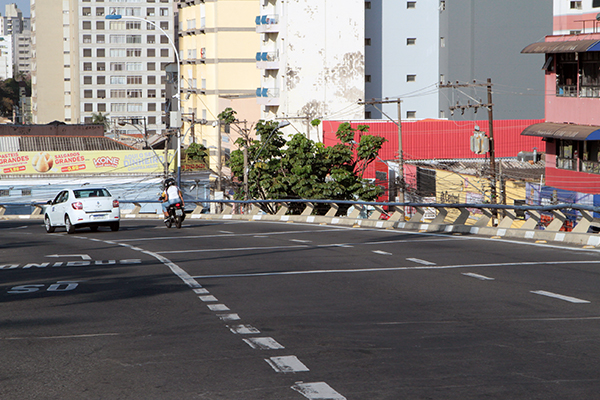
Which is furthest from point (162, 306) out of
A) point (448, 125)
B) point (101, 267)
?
point (448, 125)

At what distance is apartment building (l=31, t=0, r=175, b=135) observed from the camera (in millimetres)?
140500

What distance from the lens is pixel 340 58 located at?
225 ft

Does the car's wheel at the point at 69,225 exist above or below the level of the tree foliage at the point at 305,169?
below

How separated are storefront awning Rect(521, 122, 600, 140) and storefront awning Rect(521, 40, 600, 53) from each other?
368cm

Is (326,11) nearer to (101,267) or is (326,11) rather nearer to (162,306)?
(101,267)

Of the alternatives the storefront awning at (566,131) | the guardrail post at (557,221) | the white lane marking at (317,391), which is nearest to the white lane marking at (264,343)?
the white lane marking at (317,391)

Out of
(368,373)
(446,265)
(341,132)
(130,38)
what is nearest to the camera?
(368,373)

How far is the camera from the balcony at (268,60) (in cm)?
7294

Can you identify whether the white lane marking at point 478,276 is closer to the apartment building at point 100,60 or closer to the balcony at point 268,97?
the balcony at point 268,97

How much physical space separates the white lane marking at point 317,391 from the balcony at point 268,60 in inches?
2694

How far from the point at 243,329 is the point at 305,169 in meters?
39.4

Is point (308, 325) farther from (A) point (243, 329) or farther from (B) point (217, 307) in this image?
(B) point (217, 307)

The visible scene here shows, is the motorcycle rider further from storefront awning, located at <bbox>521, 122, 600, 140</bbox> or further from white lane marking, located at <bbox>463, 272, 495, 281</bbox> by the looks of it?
storefront awning, located at <bbox>521, 122, 600, 140</bbox>

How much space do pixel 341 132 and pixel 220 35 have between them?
42.6 metres
